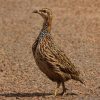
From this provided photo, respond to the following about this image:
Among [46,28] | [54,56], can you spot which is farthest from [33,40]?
[54,56]

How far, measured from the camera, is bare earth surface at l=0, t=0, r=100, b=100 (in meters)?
11.5

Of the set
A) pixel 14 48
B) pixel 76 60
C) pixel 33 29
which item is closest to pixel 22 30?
pixel 33 29

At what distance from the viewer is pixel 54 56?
10.7m

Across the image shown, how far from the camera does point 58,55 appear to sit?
422 inches

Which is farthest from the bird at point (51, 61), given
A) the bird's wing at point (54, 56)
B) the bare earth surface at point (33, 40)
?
the bare earth surface at point (33, 40)

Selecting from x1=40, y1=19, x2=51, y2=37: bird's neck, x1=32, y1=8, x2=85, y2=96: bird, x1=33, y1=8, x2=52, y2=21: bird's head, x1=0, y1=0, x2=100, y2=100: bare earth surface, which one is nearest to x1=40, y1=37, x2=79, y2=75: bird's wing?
x1=32, y1=8, x2=85, y2=96: bird

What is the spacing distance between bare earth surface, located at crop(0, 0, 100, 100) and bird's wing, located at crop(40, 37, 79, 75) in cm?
52

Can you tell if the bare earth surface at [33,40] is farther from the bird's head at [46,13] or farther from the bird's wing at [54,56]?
the bird's head at [46,13]

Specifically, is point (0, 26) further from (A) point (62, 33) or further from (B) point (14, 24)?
(A) point (62, 33)

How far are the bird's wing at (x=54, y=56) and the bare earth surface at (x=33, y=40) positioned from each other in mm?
525

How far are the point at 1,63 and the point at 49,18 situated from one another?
3.02m

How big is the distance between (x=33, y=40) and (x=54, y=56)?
6.59 meters

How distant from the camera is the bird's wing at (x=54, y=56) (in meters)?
10.6

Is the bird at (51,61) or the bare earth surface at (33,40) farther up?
the bird at (51,61)
